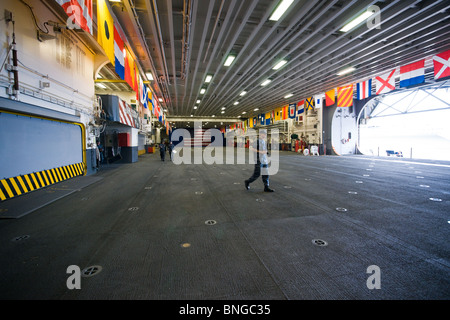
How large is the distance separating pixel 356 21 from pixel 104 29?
8853 millimetres

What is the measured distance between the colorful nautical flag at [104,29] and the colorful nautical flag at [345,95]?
1611 centimetres

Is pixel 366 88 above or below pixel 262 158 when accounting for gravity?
above

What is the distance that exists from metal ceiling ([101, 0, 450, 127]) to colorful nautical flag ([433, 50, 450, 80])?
1.14ft

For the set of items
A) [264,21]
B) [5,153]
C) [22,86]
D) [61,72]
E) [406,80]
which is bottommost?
[5,153]

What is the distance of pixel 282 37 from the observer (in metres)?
9.16

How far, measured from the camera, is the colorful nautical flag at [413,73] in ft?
35.2

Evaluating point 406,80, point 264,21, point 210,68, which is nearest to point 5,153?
point 264,21

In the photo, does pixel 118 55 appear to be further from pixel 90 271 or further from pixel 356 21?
pixel 356 21

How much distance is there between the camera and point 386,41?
30.6 ft

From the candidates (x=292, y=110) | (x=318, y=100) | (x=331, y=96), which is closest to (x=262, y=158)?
(x=331, y=96)

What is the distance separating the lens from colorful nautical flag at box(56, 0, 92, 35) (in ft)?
14.8

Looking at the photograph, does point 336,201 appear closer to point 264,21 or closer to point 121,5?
point 264,21

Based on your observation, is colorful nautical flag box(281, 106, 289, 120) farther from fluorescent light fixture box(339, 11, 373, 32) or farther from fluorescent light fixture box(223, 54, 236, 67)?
fluorescent light fixture box(339, 11, 373, 32)
